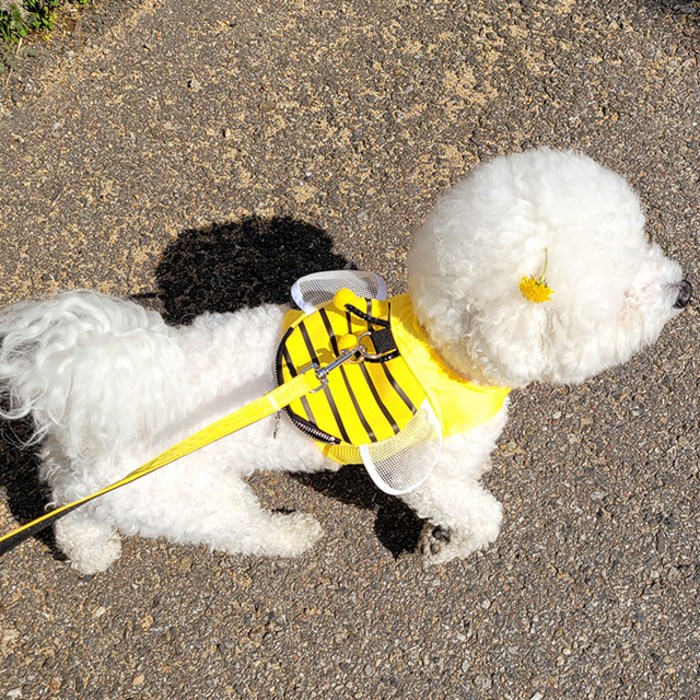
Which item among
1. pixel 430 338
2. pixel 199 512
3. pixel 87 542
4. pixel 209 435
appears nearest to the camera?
pixel 209 435

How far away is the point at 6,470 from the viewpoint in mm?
3068

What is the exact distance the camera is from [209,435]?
188 centimetres

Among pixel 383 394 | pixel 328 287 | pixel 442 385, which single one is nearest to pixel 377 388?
pixel 383 394

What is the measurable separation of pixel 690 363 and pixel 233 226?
2165mm

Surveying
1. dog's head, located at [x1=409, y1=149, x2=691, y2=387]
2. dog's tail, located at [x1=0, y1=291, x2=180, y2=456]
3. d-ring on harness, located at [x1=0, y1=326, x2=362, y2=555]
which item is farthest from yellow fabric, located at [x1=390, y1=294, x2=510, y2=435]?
dog's tail, located at [x1=0, y1=291, x2=180, y2=456]

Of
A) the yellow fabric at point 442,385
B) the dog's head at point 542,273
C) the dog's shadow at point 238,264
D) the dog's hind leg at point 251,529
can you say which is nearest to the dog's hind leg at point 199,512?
the dog's hind leg at point 251,529

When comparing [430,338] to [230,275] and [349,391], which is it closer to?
[349,391]

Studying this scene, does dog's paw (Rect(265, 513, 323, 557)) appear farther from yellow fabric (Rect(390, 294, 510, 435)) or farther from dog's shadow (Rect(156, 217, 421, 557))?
dog's shadow (Rect(156, 217, 421, 557))

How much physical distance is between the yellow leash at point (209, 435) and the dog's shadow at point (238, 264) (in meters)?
1.41

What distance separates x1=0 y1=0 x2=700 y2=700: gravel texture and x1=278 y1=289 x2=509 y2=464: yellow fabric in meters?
0.84

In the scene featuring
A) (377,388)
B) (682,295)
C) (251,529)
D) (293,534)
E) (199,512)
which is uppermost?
(682,295)

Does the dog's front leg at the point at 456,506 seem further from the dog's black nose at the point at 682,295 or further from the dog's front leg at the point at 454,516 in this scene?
the dog's black nose at the point at 682,295

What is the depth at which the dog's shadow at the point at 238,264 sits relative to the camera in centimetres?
338

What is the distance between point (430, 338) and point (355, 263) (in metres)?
1.38
